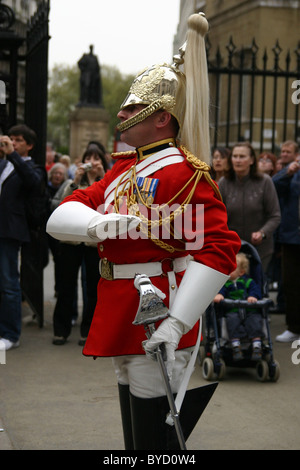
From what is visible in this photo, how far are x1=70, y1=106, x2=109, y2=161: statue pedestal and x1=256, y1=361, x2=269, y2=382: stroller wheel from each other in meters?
20.7

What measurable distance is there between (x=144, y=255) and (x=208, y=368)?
2.76 metres

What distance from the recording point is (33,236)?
6.76 metres

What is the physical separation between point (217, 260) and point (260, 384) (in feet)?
9.72

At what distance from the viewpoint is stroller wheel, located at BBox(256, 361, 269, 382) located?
531 cm

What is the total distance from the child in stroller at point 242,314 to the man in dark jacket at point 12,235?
177 cm

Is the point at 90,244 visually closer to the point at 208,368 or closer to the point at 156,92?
the point at 208,368

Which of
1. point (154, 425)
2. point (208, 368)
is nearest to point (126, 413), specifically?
point (154, 425)

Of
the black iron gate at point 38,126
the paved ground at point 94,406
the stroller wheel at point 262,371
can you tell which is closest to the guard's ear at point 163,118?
the paved ground at point 94,406

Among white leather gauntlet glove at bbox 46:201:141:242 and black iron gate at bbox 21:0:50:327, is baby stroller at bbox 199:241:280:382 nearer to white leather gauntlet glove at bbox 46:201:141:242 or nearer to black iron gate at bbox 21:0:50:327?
black iron gate at bbox 21:0:50:327

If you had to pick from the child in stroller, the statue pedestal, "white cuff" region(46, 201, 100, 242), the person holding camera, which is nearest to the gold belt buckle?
"white cuff" region(46, 201, 100, 242)

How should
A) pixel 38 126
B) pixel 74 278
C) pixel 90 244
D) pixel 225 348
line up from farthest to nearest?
pixel 38 126 → pixel 74 278 → pixel 90 244 → pixel 225 348

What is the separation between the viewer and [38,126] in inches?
274

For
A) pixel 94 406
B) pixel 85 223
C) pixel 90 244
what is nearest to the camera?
pixel 85 223

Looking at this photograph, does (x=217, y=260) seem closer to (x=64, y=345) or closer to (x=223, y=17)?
(x=64, y=345)
